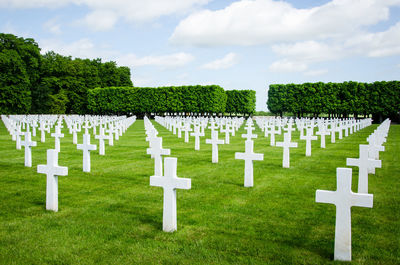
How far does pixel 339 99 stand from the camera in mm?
58625

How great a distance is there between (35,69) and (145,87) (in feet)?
63.4

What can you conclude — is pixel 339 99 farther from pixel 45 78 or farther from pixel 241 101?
pixel 45 78

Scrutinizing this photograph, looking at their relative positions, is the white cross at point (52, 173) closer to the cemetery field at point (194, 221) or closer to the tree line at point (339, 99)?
the cemetery field at point (194, 221)

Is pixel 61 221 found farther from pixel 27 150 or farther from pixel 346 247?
pixel 27 150

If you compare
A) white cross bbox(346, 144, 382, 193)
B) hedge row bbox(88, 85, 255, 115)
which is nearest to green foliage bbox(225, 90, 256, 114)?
hedge row bbox(88, 85, 255, 115)

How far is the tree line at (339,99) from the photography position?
54562mm

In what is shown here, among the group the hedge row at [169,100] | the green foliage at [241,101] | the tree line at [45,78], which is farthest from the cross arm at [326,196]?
the green foliage at [241,101]

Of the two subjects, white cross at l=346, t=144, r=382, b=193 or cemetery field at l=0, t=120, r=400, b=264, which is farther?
white cross at l=346, t=144, r=382, b=193

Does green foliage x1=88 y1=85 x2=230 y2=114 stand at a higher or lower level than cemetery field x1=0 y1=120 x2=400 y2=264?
higher

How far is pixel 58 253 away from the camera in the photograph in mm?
4148

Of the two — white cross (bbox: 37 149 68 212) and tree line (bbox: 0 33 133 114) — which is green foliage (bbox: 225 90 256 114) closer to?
tree line (bbox: 0 33 133 114)

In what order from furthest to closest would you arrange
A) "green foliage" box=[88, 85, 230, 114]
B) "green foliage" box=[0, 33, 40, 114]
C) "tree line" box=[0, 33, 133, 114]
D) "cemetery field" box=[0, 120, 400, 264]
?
"green foliage" box=[88, 85, 230, 114], "tree line" box=[0, 33, 133, 114], "green foliage" box=[0, 33, 40, 114], "cemetery field" box=[0, 120, 400, 264]

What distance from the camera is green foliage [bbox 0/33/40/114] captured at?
2192 inches

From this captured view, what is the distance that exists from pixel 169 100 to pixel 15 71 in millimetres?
25891
